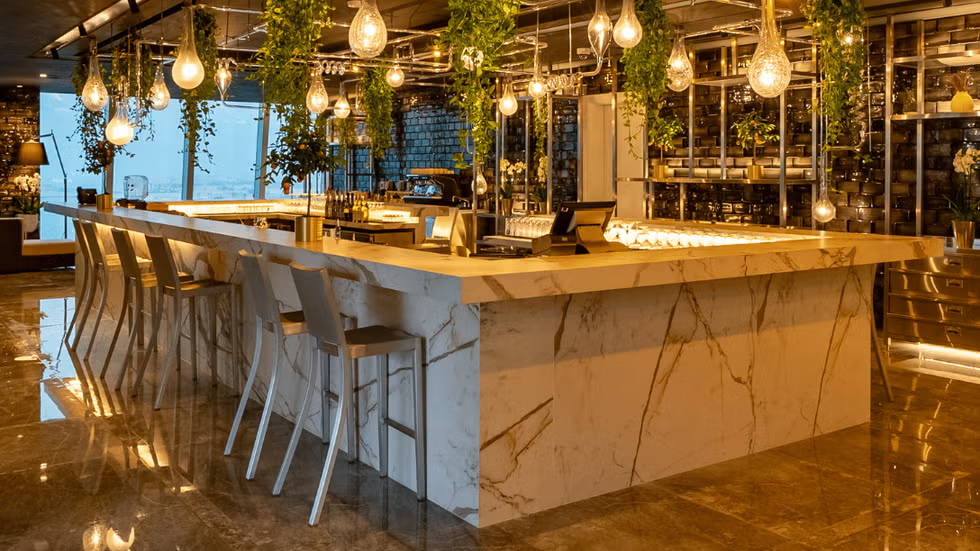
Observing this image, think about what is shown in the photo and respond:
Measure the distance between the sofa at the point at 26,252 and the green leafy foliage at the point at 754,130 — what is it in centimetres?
1067

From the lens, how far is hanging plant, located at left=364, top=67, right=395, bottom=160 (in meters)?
10.5

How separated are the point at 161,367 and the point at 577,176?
6712 mm

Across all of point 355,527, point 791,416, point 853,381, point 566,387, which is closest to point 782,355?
point 791,416

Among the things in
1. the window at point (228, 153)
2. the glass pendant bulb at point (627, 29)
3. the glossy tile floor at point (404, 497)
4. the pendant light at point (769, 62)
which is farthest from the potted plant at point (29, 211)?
the pendant light at point (769, 62)

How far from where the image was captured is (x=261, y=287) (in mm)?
4461

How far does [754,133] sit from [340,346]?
6.47 metres

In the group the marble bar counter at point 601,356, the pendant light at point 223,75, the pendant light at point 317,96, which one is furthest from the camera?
the pendant light at point 223,75

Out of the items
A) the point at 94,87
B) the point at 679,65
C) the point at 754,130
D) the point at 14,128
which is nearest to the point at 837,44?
the point at 679,65

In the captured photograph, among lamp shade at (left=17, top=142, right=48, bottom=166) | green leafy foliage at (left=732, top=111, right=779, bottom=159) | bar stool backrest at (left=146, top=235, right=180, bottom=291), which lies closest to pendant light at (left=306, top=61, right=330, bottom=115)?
bar stool backrest at (left=146, top=235, right=180, bottom=291)

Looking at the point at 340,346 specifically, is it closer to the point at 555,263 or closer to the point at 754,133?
the point at 555,263

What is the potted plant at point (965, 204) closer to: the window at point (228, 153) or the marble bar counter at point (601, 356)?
the marble bar counter at point (601, 356)

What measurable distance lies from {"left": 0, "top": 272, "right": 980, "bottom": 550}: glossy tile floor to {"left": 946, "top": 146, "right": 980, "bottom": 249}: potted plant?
212 centimetres

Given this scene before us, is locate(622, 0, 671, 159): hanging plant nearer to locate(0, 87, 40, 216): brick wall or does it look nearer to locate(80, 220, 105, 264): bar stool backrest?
locate(80, 220, 105, 264): bar stool backrest

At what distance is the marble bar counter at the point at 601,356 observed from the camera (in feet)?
12.7
